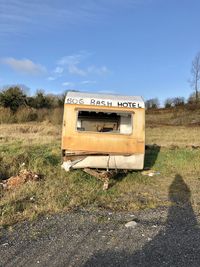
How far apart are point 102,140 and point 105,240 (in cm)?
522

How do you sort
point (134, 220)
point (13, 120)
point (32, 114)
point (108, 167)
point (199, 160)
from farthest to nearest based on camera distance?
point (32, 114) < point (13, 120) < point (199, 160) < point (108, 167) < point (134, 220)

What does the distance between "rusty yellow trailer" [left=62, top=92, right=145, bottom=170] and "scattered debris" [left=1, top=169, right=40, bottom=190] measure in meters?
1.08

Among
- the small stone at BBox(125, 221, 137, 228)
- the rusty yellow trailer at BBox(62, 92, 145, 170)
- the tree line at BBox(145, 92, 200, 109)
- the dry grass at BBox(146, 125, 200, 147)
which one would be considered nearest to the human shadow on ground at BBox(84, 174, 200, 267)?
the small stone at BBox(125, 221, 137, 228)

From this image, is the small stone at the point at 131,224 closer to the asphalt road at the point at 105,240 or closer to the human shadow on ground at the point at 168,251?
the asphalt road at the point at 105,240

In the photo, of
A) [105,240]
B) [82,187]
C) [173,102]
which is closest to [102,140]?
[82,187]

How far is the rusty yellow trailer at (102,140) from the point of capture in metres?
10.9

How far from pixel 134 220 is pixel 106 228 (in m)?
0.77

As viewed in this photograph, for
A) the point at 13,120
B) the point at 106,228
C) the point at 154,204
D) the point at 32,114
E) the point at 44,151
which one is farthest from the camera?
the point at 32,114

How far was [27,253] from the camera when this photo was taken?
17.5 feet

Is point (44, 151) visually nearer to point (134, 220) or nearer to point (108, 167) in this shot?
point (108, 167)

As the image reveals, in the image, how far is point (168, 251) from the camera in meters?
5.39

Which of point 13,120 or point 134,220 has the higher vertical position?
point 13,120

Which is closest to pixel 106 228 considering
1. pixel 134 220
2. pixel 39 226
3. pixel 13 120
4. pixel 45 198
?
pixel 134 220

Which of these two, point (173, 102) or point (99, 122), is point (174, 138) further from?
point (173, 102)
